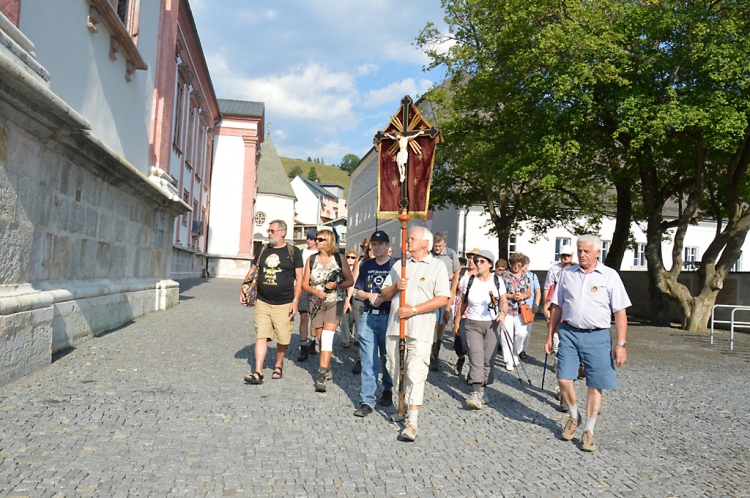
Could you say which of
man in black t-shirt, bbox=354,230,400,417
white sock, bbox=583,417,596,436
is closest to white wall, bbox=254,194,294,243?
man in black t-shirt, bbox=354,230,400,417

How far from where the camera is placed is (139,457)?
14.3ft

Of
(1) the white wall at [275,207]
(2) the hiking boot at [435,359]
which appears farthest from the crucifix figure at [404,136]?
(1) the white wall at [275,207]

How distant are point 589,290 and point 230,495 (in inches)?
133

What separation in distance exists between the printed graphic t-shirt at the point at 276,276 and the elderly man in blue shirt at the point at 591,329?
3141mm

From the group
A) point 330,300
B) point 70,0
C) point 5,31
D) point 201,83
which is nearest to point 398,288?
point 330,300

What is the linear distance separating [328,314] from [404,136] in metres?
2.31

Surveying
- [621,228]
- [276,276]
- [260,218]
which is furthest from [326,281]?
[260,218]

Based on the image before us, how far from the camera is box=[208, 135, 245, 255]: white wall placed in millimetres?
43625

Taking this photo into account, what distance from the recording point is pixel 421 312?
18.1 feet

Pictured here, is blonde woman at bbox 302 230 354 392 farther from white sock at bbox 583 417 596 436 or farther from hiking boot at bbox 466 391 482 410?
white sock at bbox 583 417 596 436

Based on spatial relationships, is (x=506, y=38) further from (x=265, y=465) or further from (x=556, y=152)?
(x=265, y=465)

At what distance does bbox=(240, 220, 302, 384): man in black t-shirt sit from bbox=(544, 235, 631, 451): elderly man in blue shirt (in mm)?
3123

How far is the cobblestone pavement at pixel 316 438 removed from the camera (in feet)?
13.4

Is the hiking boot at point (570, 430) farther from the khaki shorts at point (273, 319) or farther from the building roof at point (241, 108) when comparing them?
the building roof at point (241, 108)
